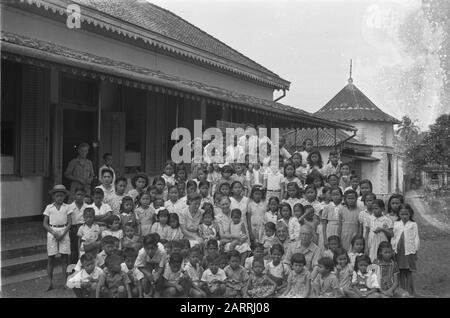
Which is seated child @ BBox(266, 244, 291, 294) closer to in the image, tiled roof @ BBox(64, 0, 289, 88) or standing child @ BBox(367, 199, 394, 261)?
standing child @ BBox(367, 199, 394, 261)

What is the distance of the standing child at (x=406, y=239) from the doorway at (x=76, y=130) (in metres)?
5.98

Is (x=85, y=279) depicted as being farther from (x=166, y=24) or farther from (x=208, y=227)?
(x=166, y=24)

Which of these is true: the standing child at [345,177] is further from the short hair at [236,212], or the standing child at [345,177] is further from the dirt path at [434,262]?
the short hair at [236,212]

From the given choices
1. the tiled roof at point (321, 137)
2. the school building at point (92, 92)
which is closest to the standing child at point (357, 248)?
the school building at point (92, 92)

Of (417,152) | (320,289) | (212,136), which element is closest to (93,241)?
(320,289)

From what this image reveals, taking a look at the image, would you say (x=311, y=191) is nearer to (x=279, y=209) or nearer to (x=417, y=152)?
(x=279, y=209)

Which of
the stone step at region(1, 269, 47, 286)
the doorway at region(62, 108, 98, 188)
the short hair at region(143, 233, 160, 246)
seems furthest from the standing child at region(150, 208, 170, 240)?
the doorway at region(62, 108, 98, 188)

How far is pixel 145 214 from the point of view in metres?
6.67

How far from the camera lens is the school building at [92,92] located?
8.24 meters

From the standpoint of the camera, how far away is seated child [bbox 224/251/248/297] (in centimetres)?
572

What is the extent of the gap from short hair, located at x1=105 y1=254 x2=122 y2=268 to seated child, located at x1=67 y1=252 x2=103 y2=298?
0.13 m

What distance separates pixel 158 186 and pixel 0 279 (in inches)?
93.6

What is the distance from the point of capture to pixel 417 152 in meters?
29.7

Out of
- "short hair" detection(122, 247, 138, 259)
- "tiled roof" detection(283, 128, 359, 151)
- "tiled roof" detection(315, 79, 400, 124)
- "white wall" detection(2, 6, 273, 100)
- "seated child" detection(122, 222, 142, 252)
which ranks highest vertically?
"tiled roof" detection(315, 79, 400, 124)
